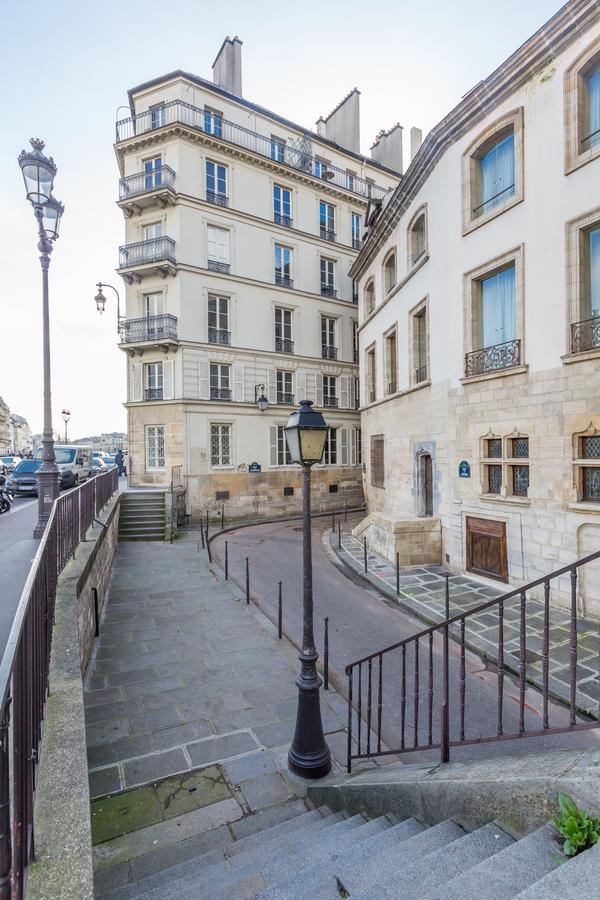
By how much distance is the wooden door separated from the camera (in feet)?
32.3

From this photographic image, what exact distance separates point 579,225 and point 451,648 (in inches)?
316

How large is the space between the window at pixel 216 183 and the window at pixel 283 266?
332 centimetres

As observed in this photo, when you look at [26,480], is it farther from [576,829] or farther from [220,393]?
[576,829]

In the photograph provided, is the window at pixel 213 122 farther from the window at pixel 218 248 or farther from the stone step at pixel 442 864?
A: the stone step at pixel 442 864

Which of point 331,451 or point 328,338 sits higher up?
point 328,338

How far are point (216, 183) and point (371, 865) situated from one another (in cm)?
2364

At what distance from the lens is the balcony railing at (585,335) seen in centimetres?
823

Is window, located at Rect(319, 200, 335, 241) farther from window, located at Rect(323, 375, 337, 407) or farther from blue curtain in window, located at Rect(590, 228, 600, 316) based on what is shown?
blue curtain in window, located at Rect(590, 228, 600, 316)

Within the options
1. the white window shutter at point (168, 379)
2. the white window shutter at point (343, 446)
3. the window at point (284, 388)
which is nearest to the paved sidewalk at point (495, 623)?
the window at point (284, 388)

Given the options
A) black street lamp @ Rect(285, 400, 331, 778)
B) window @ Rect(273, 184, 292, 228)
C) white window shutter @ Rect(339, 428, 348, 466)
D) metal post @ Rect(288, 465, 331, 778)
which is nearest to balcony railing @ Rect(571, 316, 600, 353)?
black street lamp @ Rect(285, 400, 331, 778)

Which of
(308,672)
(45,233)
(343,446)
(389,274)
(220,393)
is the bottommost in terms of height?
(308,672)

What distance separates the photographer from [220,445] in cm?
2062

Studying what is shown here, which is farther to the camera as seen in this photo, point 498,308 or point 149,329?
point 149,329

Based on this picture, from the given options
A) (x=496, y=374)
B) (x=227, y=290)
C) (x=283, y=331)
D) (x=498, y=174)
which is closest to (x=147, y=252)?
(x=227, y=290)
